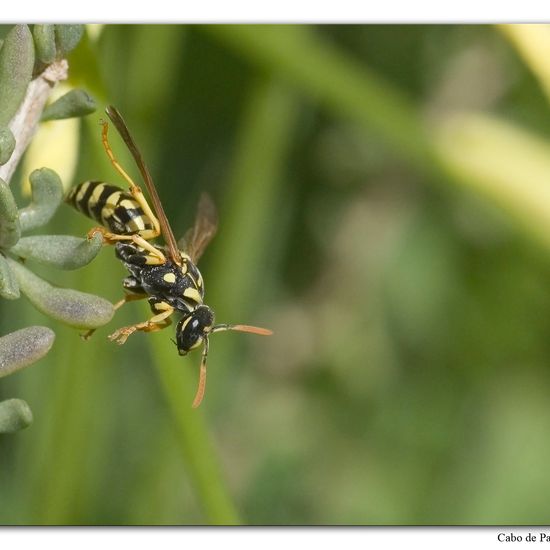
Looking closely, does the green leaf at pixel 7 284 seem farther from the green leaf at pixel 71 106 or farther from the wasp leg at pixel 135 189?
the wasp leg at pixel 135 189

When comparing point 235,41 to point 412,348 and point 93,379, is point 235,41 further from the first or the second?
point 412,348

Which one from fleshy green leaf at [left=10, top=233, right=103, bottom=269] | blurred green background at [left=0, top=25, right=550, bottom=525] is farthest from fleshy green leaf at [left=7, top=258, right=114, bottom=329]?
blurred green background at [left=0, top=25, right=550, bottom=525]

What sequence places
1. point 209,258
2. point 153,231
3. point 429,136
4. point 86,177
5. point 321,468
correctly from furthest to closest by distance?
point 321,468
point 209,258
point 429,136
point 86,177
point 153,231

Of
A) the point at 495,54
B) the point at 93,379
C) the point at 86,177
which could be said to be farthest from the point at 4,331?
the point at 495,54

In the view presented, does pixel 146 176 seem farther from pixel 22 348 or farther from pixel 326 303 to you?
pixel 326 303

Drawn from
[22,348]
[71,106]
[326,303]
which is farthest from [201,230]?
[326,303]

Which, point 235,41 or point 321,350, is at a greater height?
point 235,41

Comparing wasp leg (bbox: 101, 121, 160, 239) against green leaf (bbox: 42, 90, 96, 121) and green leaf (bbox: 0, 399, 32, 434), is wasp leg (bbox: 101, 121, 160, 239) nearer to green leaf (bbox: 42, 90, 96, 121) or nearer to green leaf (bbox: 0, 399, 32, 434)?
green leaf (bbox: 42, 90, 96, 121)

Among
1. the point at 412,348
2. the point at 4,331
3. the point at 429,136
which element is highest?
the point at 429,136

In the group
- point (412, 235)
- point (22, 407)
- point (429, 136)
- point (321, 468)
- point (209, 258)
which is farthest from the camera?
point (412, 235)
